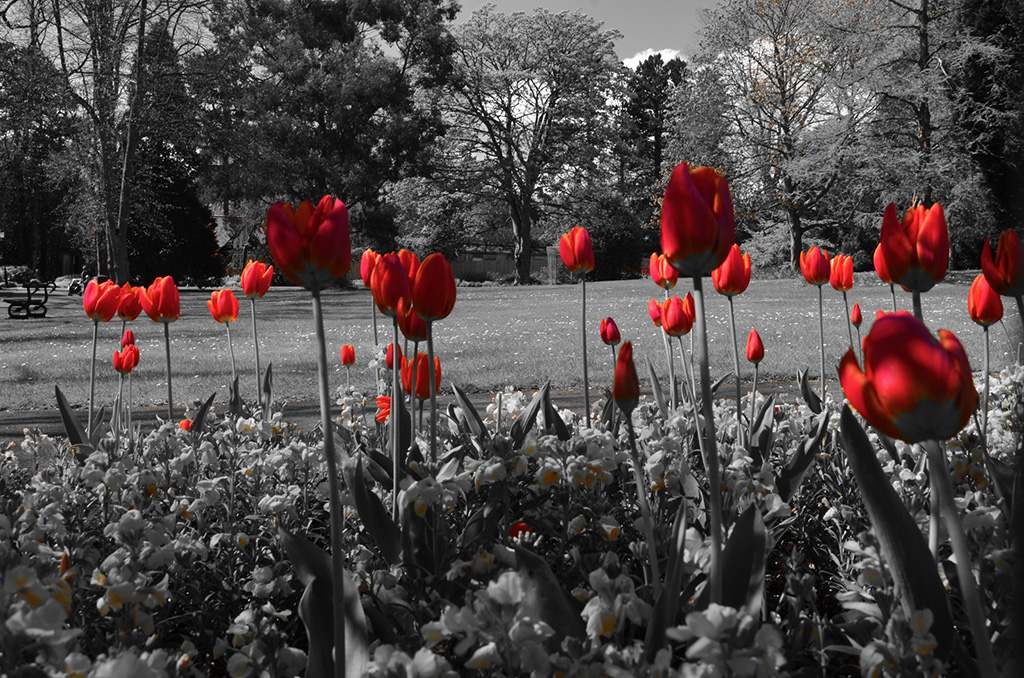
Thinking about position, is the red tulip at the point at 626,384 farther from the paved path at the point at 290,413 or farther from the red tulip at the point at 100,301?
the paved path at the point at 290,413

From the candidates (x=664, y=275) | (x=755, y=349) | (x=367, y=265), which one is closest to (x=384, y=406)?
(x=367, y=265)

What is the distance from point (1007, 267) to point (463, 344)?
29.2ft

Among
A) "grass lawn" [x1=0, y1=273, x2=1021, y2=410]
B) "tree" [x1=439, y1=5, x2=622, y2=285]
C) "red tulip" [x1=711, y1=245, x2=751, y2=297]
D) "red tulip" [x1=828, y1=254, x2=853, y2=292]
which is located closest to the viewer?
"red tulip" [x1=711, y1=245, x2=751, y2=297]

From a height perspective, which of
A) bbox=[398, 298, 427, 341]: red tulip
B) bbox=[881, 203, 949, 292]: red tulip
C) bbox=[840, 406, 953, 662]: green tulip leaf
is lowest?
bbox=[840, 406, 953, 662]: green tulip leaf

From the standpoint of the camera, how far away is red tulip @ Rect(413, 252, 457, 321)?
4.51 feet

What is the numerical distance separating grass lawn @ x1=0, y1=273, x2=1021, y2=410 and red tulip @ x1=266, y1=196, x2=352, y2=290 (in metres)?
2.80

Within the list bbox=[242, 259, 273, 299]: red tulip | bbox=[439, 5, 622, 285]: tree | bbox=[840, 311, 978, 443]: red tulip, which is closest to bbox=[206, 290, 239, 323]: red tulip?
bbox=[242, 259, 273, 299]: red tulip

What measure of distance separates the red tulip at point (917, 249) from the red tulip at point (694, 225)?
423 mm

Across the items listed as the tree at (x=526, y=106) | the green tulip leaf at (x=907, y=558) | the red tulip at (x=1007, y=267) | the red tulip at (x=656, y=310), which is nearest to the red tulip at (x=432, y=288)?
the green tulip leaf at (x=907, y=558)

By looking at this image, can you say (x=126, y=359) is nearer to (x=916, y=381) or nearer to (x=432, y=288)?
(x=432, y=288)

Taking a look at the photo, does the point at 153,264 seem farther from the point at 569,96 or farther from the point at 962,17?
the point at 962,17

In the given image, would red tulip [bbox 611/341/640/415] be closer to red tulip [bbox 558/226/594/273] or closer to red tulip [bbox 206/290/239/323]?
red tulip [bbox 558/226/594/273]

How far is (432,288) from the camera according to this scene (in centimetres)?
138

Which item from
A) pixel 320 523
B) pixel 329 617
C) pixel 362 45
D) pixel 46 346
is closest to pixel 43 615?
pixel 329 617
